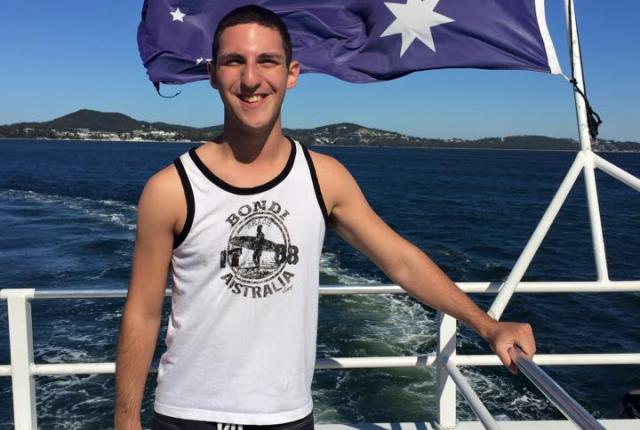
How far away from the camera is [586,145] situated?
8.43ft

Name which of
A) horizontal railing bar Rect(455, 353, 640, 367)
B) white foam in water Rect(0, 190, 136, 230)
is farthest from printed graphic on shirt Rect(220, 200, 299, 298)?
white foam in water Rect(0, 190, 136, 230)

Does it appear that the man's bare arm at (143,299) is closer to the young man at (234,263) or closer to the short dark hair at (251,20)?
the young man at (234,263)

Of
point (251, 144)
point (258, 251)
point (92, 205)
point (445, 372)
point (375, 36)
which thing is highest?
point (375, 36)

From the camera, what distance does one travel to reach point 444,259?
69.6 feet

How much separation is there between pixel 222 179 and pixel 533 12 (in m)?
2.24

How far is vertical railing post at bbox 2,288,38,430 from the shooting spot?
8.02 ft

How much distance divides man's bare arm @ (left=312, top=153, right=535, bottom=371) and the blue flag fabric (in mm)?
1717

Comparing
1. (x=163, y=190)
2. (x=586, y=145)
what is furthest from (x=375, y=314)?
(x=163, y=190)

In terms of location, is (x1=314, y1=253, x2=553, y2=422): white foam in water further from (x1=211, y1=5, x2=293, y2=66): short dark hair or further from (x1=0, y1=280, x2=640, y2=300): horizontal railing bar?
(x1=211, y1=5, x2=293, y2=66): short dark hair

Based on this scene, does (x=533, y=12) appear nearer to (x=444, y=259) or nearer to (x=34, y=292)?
(x=34, y=292)

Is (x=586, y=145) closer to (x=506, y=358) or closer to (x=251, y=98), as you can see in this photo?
(x=506, y=358)

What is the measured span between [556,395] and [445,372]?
142 centimetres

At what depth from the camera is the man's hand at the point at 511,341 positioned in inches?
62.6

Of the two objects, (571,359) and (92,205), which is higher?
(571,359)
